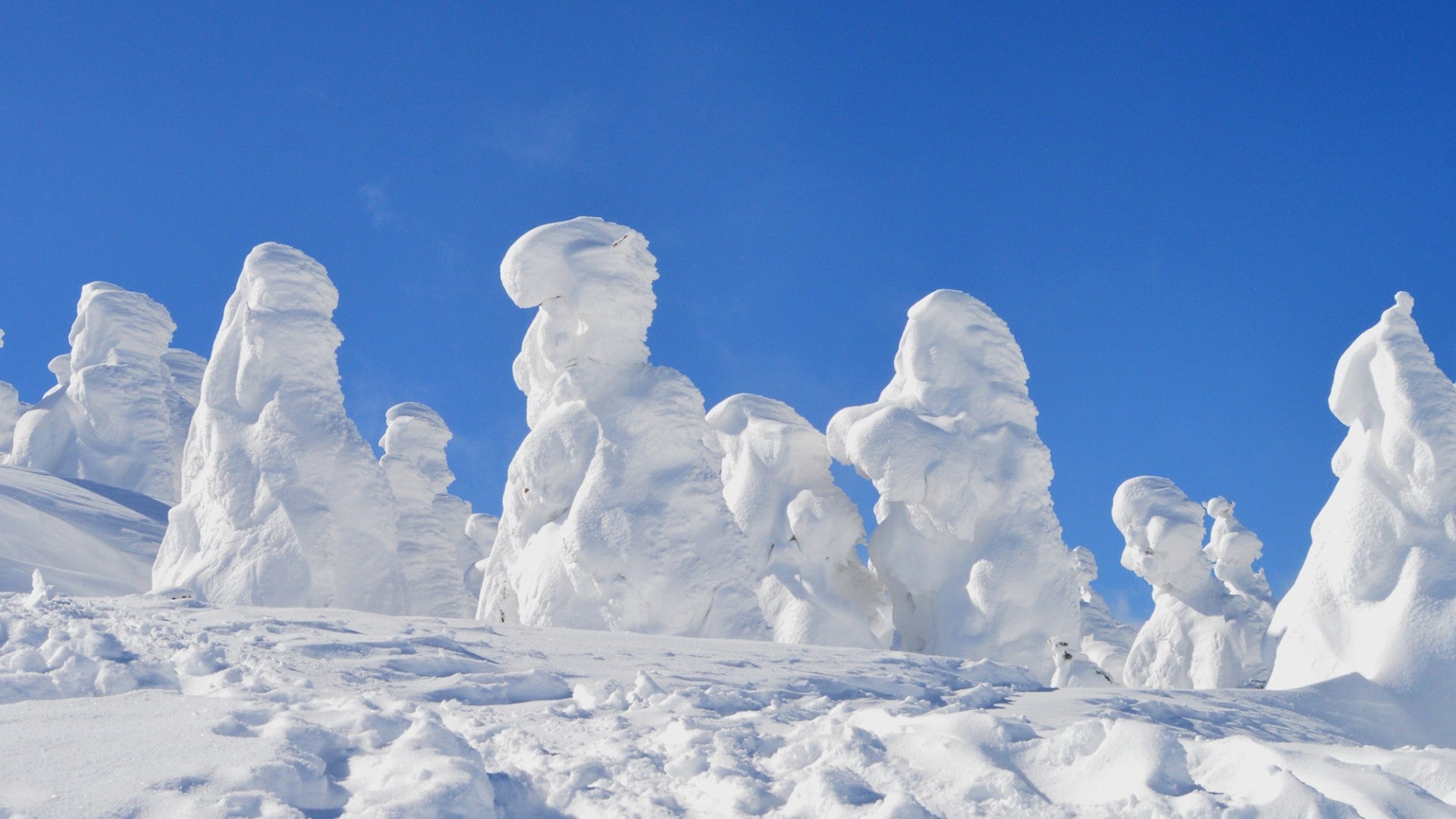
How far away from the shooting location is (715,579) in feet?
47.7

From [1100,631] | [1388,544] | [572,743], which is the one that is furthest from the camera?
[1100,631]

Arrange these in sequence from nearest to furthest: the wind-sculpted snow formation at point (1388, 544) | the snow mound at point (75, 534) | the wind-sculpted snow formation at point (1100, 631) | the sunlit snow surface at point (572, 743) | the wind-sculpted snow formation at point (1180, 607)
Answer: the sunlit snow surface at point (572, 743)
the wind-sculpted snow formation at point (1388, 544)
the snow mound at point (75, 534)
the wind-sculpted snow formation at point (1180, 607)
the wind-sculpted snow formation at point (1100, 631)

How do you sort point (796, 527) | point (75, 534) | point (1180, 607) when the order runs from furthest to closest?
point (1180, 607) < point (75, 534) < point (796, 527)

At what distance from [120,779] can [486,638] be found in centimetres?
460

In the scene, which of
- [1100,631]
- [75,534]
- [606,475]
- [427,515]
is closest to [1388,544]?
[606,475]

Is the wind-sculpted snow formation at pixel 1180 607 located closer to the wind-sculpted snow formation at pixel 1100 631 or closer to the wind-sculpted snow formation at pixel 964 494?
the wind-sculpted snow formation at pixel 1100 631

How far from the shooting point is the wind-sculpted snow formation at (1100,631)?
2647cm

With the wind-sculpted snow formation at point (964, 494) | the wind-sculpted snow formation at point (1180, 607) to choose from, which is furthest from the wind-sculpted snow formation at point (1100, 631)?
the wind-sculpted snow formation at point (964, 494)

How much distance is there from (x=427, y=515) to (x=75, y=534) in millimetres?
6569

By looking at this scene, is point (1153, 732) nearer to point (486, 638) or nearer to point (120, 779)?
point (120, 779)

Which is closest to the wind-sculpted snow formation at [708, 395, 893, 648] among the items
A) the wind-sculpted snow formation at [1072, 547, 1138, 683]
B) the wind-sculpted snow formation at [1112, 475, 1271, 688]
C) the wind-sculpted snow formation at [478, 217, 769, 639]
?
the wind-sculpted snow formation at [478, 217, 769, 639]

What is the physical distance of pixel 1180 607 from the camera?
2094 cm

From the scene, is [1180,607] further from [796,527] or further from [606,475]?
[606,475]

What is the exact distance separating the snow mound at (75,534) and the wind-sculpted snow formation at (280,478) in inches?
74.4
